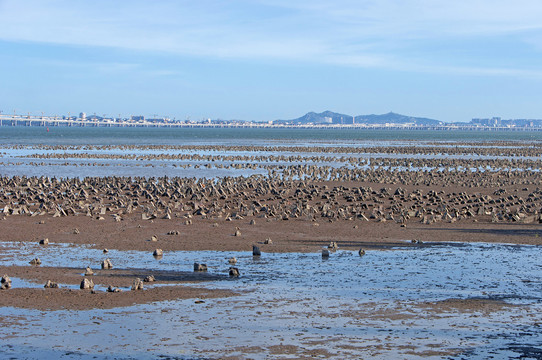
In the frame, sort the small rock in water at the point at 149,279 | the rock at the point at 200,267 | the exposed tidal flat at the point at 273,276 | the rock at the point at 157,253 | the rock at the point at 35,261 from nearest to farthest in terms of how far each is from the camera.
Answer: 1. the exposed tidal flat at the point at 273,276
2. the small rock in water at the point at 149,279
3. the rock at the point at 200,267
4. the rock at the point at 35,261
5. the rock at the point at 157,253

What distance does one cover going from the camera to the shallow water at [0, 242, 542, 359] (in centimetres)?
1016

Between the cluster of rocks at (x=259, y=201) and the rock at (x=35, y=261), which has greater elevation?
the cluster of rocks at (x=259, y=201)

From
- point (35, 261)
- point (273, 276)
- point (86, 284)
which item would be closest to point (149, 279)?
point (86, 284)

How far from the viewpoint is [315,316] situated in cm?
1192

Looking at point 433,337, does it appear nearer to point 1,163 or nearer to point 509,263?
point 509,263

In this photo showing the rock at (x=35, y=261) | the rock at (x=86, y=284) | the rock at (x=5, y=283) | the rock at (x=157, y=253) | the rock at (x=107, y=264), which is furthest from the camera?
the rock at (x=157, y=253)

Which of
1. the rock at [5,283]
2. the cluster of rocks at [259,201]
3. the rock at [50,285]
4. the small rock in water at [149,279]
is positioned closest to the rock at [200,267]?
the small rock in water at [149,279]

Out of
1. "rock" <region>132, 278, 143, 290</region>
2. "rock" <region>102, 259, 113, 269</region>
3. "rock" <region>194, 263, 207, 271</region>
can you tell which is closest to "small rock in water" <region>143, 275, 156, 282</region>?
"rock" <region>132, 278, 143, 290</region>

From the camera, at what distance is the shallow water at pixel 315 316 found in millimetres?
10164

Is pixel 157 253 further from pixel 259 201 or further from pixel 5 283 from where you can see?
pixel 259 201

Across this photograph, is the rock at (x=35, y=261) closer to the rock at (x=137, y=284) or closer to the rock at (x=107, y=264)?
the rock at (x=107, y=264)

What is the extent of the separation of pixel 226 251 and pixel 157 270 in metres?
2.88

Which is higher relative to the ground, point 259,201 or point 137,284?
point 259,201

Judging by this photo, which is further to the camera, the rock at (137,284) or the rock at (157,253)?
the rock at (157,253)
